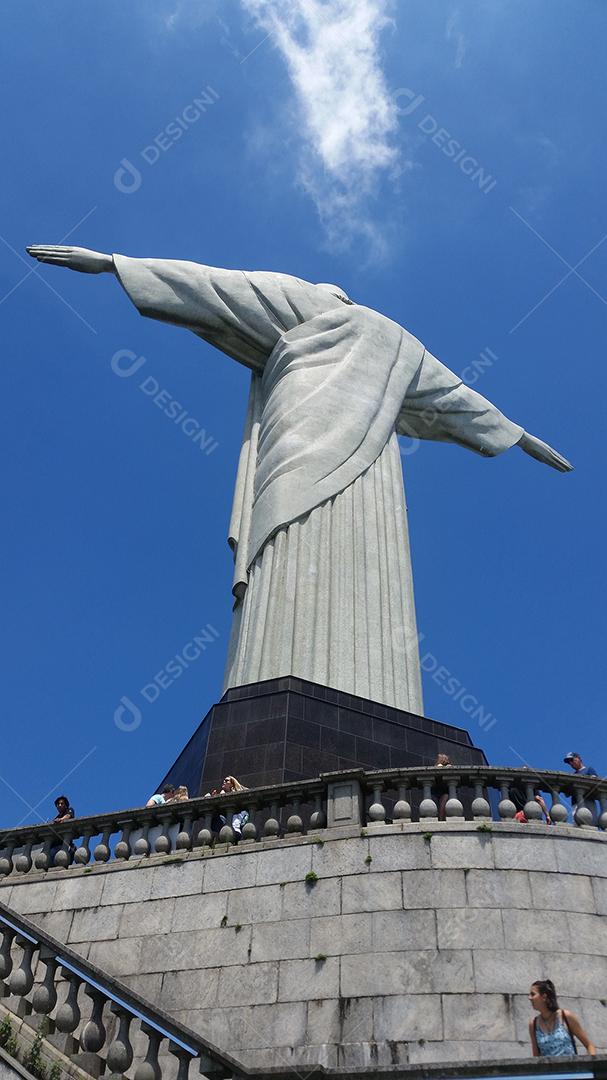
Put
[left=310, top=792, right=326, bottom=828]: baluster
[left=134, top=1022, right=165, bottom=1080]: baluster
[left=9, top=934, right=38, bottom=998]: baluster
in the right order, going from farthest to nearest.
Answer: [left=310, top=792, right=326, bottom=828]: baluster → [left=9, top=934, right=38, bottom=998]: baluster → [left=134, top=1022, right=165, bottom=1080]: baluster

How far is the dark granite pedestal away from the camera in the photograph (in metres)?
13.9

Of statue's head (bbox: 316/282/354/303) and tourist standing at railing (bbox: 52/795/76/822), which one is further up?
statue's head (bbox: 316/282/354/303)

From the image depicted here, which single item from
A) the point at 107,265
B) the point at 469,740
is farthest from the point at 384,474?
the point at 107,265

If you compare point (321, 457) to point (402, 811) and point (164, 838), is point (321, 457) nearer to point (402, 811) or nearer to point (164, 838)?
point (164, 838)

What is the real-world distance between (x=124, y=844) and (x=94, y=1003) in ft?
11.0

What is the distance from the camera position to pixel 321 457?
19016mm

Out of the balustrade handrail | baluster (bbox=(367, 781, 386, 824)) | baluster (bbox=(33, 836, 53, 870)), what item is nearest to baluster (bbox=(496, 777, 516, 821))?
baluster (bbox=(367, 781, 386, 824))

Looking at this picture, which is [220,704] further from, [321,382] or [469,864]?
[321,382]

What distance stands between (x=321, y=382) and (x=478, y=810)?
38.5ft

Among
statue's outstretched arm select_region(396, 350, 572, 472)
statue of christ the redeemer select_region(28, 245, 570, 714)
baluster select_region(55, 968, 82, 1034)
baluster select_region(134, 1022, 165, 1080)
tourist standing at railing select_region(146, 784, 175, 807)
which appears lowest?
baluster select_region(134, 1022, 165, 1080)

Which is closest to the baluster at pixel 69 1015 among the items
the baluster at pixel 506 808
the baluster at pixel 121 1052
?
the baluster at pixel 121 1052

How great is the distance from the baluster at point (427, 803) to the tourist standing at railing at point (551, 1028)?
344 centimetres

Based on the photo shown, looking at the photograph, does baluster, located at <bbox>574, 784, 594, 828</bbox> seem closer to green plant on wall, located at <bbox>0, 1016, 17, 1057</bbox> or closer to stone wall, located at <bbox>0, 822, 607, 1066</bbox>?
stone wall, located at <bbox>0, 822, 607, 1066</bbox>

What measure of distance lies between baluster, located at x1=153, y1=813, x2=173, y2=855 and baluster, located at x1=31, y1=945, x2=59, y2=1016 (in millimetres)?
2652
